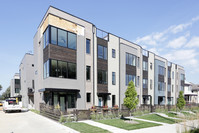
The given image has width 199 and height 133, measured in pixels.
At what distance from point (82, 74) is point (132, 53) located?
37.6 ft

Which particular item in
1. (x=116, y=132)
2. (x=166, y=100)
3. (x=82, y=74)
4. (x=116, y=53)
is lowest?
(x=166, y=100)

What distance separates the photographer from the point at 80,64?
16141mm

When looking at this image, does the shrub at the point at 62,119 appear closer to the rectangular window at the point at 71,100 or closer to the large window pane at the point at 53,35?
the rectangular window at the point at 71,100

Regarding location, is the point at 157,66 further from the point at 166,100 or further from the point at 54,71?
the point at 54,71

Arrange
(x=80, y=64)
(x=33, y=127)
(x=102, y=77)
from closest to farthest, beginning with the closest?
1. (x=33, y=127)
2. (x=80, y=64)
3. (x=102, y=77)

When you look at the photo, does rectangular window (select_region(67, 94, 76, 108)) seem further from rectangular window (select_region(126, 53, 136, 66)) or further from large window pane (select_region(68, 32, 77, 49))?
rectangular window (select_region(126, 53, 136, 66))

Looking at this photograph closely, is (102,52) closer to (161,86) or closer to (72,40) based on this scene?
(72,40)

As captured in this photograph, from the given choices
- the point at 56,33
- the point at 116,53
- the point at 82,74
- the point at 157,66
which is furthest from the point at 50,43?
the point at 157,66

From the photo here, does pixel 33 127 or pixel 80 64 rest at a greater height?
pixel 80 64

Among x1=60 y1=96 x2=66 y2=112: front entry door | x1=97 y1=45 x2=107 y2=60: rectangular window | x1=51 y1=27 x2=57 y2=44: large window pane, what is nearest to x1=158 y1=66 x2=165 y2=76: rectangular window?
x1=97 y1=45 x2=107 y2=60: rectangular window

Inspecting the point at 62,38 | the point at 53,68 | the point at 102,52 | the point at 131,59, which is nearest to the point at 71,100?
the point at 53,68

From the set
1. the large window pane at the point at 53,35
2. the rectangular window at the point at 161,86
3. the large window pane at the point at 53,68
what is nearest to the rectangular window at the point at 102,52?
the large window pane at the point at 53,35

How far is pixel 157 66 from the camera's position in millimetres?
30156

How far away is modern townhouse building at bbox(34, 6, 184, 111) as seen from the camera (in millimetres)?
14250
